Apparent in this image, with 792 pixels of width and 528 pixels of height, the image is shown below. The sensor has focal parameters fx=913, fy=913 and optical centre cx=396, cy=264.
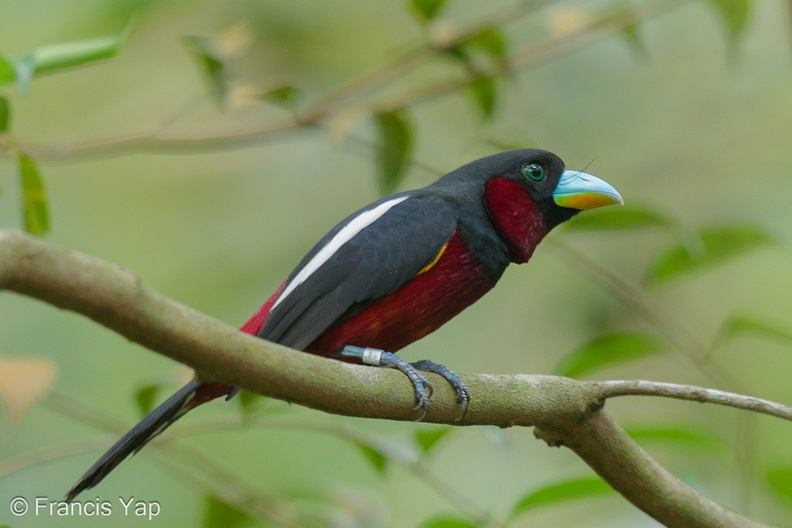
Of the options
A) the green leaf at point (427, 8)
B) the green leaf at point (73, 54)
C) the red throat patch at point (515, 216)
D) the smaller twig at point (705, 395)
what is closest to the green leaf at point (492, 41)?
the green leaf at point (427, 8)

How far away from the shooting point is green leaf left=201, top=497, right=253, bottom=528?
2854mm

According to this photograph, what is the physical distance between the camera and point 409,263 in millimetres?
2492

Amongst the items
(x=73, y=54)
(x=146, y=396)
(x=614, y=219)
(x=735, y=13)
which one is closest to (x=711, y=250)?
(x=614, y=219)

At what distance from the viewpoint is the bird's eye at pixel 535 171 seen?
2830 millimetres

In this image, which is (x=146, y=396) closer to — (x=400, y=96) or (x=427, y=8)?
(x=400, y=96)

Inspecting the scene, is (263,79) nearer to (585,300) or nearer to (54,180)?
(54,180)

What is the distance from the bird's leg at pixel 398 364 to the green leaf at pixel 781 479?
1.13 metres

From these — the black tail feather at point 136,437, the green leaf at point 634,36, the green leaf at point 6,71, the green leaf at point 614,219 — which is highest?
the green leaf at point 634,36

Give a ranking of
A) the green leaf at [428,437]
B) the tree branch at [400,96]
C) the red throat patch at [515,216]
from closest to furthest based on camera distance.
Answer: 1. the green leaf at [428,437]
2. the red throat patch at [515,216]
3. the tree branch at [400,96]

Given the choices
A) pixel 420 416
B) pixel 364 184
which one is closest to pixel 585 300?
pixel 364 184

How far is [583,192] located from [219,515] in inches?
59.4

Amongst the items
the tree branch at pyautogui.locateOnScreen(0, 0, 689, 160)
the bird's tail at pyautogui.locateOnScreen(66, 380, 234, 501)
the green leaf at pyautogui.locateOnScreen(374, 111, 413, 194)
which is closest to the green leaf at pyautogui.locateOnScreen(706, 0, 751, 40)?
the tree branch at pyautogui.locateOnScreen(0, 0, 689, 160)

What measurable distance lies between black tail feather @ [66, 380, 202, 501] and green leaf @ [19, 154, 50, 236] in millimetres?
634

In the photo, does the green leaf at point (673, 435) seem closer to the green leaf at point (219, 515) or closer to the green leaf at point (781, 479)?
the green leaf at point (781, 479)
